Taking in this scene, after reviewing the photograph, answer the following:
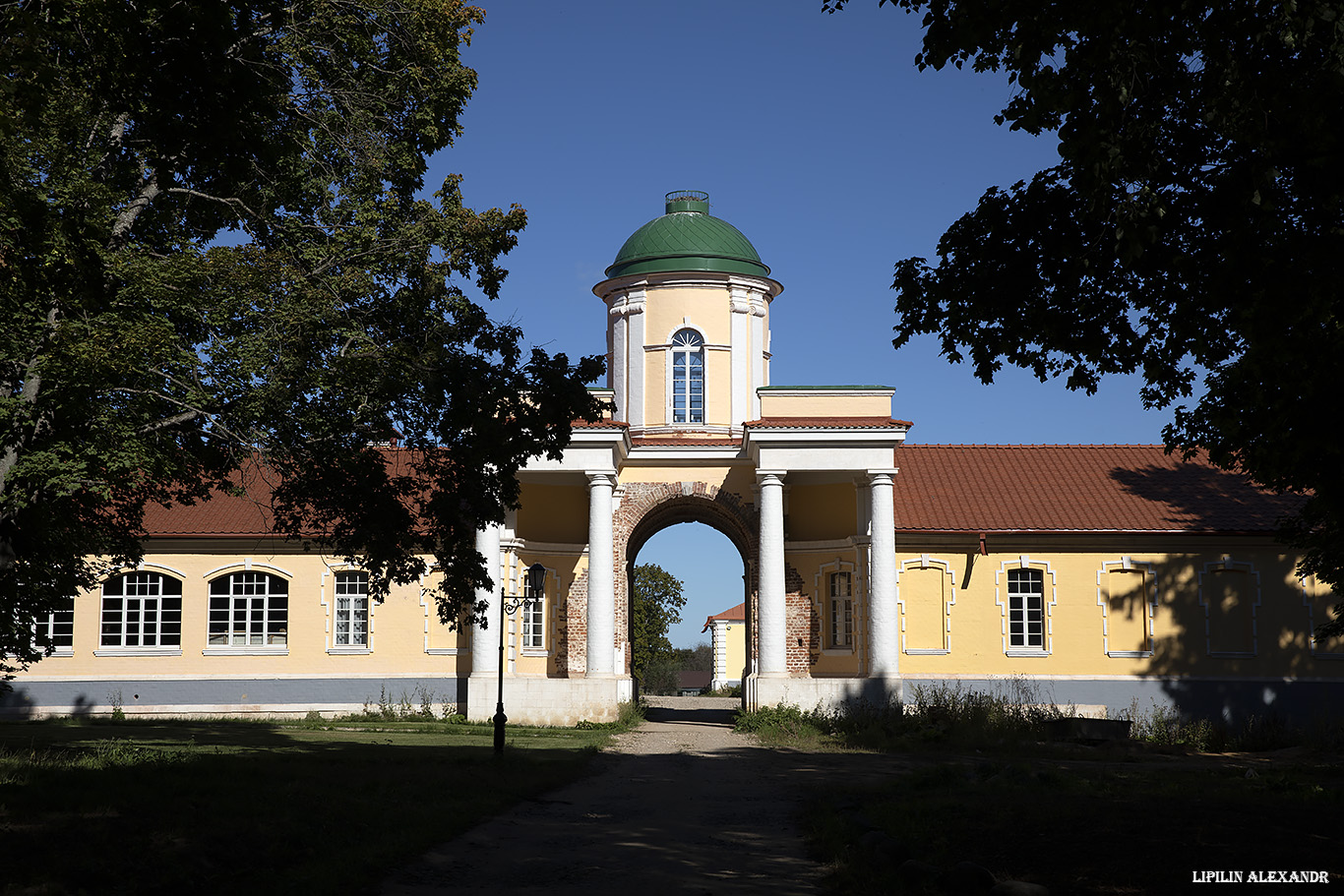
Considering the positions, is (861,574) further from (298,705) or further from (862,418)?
(298,705)

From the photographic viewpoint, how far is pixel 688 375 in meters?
30.8

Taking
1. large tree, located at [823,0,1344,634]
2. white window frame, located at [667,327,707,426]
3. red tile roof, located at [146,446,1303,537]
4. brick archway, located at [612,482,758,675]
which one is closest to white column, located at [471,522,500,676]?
brick archway, located at [612,482,758,675]

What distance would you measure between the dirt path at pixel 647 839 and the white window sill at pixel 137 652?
1575 centimetres

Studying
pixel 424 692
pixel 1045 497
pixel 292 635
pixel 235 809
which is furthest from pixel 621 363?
pixel 235 809

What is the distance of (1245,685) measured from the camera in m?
28.1

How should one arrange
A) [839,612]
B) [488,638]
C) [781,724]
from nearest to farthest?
[781,724] < [488,638] < [839,612]

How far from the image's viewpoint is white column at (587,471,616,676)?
27.2m

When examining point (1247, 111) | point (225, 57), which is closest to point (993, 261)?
point (1247, 111)

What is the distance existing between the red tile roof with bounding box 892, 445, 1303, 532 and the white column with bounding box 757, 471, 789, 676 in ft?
11.3

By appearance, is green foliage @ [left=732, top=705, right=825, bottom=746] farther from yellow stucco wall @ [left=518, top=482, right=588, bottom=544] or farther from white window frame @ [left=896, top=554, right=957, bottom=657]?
yellow stucco wall @ [left=518, top=482, right=588, bottom=544]

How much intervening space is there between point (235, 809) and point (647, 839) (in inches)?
144

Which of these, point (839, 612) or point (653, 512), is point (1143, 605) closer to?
point (839, 612)

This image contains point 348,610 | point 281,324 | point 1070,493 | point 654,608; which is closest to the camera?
point 281,324

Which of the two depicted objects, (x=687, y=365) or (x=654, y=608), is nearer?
(x=687, y=365)
